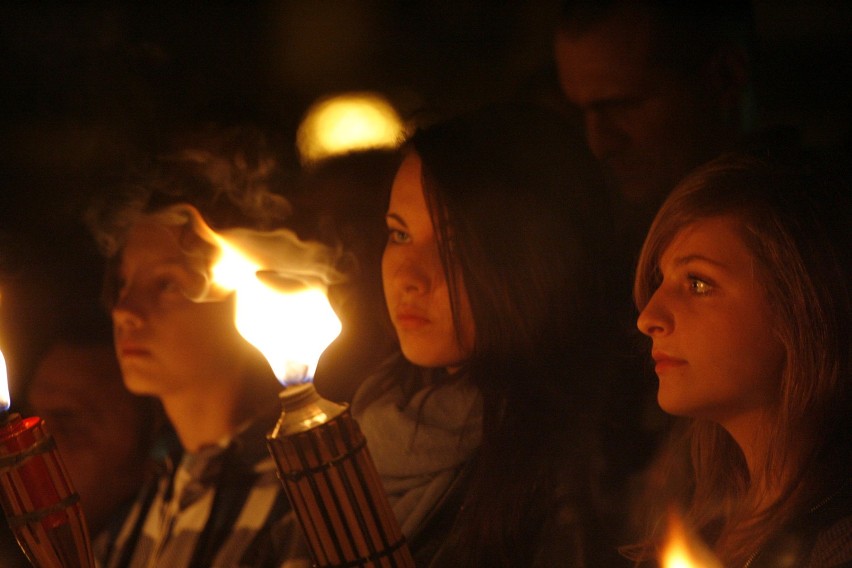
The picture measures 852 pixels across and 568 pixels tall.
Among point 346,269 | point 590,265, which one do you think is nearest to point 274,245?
point 346,269

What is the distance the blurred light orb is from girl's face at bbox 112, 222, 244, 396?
41cm

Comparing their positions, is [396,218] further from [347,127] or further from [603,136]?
[603,136]

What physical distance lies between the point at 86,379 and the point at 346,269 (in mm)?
851

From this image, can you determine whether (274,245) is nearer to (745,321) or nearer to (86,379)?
(86,379)

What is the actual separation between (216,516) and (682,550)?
1.12 m

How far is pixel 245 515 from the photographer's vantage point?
2.14 metres

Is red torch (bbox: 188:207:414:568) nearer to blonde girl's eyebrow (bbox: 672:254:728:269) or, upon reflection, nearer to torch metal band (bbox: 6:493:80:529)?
torch metal band (bbox: 6:493:80:529)

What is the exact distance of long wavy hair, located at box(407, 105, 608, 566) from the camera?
1.73 m

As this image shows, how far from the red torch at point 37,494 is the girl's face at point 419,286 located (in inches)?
28.3

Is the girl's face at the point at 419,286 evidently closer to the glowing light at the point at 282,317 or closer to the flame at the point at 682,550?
the glowing light at the point at 282,317

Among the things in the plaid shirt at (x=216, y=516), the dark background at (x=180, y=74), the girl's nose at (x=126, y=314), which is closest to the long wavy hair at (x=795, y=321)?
the dark background at (x=180, y=74)

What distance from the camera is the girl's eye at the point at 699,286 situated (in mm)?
1494

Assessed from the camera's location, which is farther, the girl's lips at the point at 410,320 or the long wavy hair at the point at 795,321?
the girl's lips at the point at 410,320

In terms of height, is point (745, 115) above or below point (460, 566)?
above
